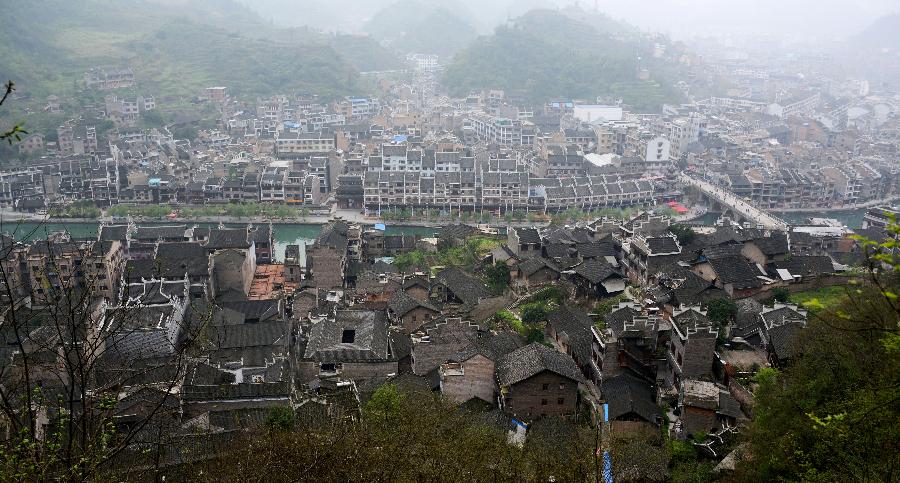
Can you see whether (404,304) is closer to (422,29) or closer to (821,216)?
(821,216)

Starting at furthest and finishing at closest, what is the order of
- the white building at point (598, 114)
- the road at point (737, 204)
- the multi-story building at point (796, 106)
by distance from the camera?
1. the multi-story building at point (796, 106)
2. the white building at point (598, 114)
3. the road at point (737, 204)

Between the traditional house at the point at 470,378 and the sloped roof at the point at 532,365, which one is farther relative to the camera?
the traditional house at the point at 470,378

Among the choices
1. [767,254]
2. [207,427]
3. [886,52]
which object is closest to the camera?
[207,427]

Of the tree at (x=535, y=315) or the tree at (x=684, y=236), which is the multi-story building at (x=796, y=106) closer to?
the tree at (x=684, y=236)

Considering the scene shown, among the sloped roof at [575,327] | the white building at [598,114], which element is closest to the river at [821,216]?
the white building at [598,114]

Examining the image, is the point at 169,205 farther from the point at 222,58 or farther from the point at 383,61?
the point at 383,61

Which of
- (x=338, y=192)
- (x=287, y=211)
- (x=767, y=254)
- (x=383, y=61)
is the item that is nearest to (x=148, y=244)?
(x=287, y=211)
